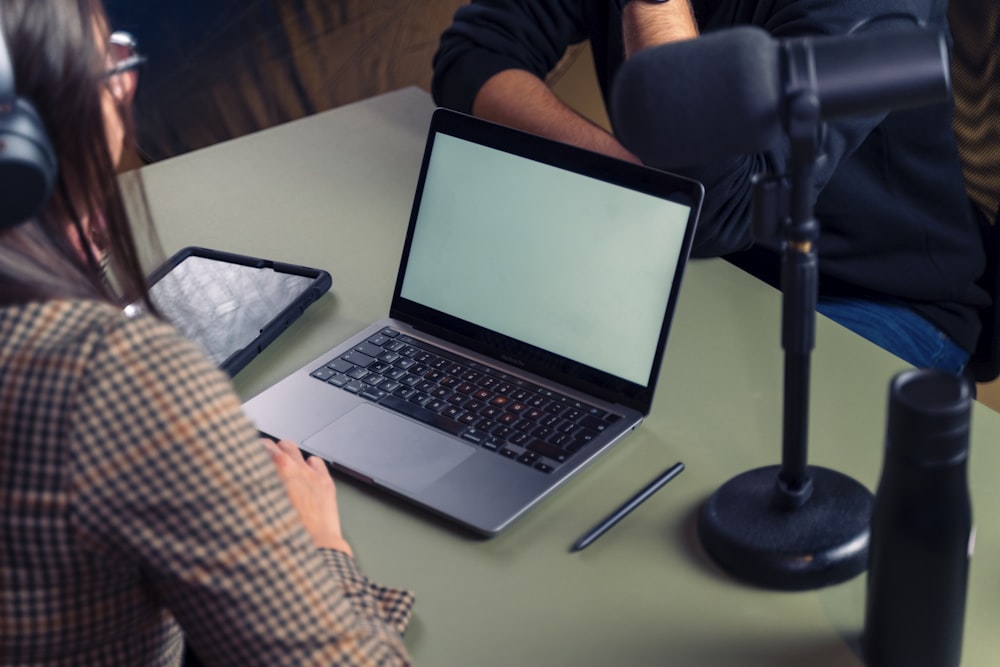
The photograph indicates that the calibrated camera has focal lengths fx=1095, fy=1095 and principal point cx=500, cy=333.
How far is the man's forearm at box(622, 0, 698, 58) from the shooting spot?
127 centimetres

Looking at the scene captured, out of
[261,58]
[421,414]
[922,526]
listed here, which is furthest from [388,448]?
[261,58]

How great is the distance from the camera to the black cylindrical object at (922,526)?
2.01 feet

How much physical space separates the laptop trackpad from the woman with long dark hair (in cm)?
21

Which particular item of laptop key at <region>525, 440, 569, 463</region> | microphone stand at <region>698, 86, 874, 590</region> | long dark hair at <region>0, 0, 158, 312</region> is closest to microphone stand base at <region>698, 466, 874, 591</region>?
microphone stand at <region>698, 86, 874, 590</region>

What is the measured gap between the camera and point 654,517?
2.77 ft

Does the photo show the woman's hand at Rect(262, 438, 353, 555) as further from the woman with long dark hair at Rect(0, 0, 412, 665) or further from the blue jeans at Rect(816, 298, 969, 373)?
the blue jeans at Rect(816, 298, 969, 373)

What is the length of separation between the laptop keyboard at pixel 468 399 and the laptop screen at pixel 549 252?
0.04 metres

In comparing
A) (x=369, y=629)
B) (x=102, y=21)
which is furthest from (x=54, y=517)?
(x=102, y=21)

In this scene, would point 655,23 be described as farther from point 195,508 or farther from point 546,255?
point 195,508

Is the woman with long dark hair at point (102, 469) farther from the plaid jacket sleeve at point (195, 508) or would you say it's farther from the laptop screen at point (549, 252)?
the laptop screen at point (549, 252)

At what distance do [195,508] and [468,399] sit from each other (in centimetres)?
40

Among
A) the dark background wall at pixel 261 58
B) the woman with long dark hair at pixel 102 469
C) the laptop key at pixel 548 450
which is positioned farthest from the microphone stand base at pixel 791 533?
the dark background wall at pixel 261 58

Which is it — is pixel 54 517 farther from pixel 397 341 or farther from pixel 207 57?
pixel 207 57

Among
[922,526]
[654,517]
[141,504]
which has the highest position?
[141,504]
